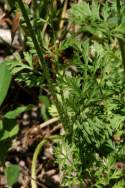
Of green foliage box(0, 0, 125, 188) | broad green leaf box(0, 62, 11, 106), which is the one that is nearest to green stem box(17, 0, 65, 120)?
green foliage box(0, 0, 125, 188)

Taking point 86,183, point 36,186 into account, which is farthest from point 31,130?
point 86,183

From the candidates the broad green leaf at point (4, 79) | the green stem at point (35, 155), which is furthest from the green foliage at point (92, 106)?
the broad green leaf at point (4, 79)

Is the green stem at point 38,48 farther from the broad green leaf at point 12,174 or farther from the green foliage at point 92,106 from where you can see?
the broad green leaf at point 12,174

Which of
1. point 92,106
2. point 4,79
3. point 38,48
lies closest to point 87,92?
point 92,106

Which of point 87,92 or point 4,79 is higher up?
point 87,92

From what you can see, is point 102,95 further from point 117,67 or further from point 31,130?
point 31,130

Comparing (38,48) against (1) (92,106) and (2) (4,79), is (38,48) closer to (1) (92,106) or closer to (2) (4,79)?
(1) (92,106)

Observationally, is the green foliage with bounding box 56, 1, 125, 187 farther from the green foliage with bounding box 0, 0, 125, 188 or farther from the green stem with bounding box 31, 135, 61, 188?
the green stem with bounding box 31, 135, 61, 188

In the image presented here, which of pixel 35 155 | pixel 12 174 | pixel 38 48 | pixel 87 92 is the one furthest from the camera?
pixel 35 155
